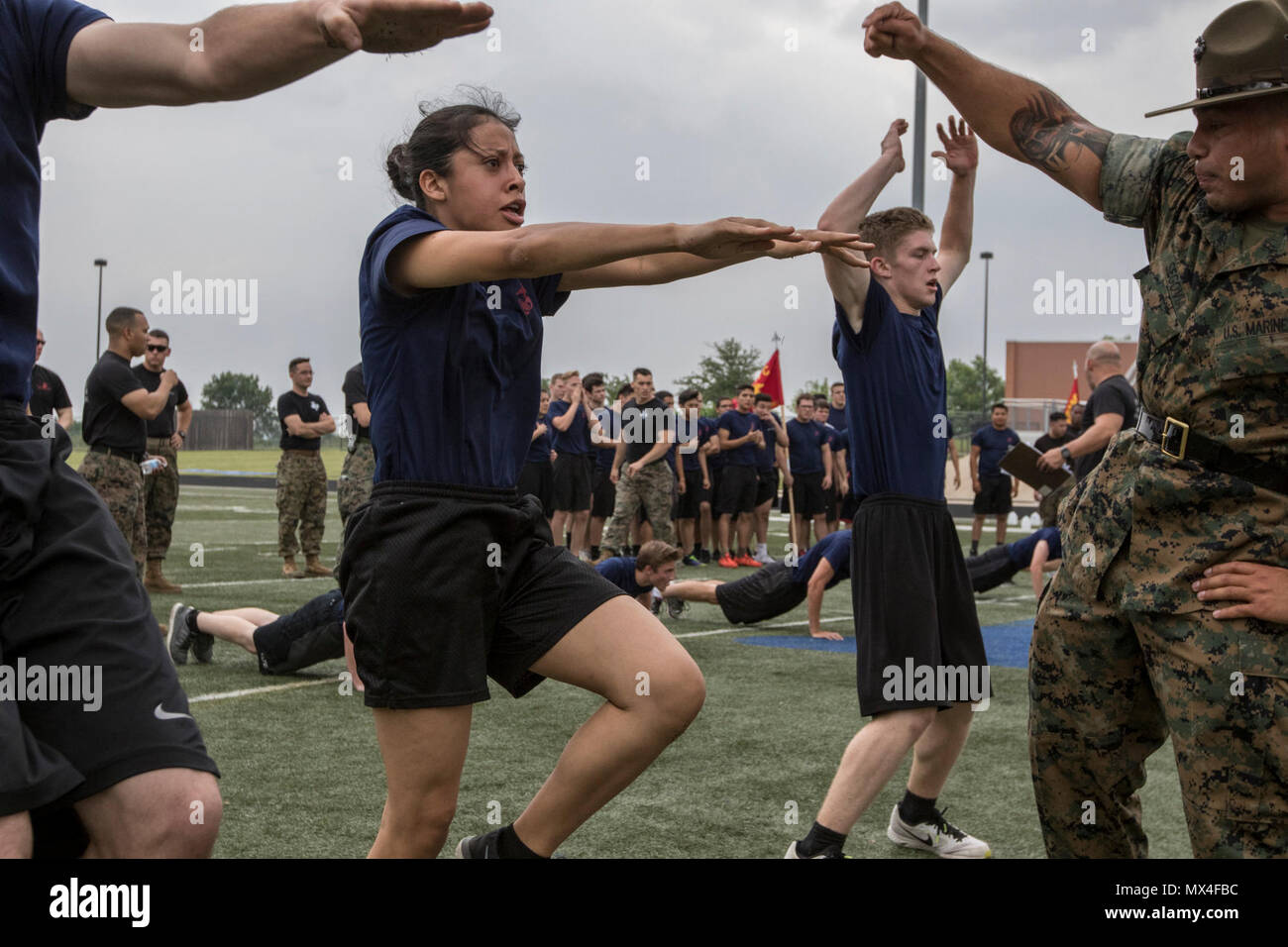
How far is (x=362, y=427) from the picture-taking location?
11.9 metres

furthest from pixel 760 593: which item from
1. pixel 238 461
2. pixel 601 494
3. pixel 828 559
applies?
pixel 238 461

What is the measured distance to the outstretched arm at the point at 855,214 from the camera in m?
4.27

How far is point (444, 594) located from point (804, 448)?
49.4ft

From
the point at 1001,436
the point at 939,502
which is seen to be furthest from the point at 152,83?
the point at 1001,436

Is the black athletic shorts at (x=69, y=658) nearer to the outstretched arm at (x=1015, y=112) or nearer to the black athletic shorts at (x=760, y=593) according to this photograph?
the outstretched arm at (x=1015, y=112)

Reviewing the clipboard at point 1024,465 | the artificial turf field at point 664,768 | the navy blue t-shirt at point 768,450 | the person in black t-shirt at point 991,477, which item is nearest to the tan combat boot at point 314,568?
the artificial turf field at point 664,768

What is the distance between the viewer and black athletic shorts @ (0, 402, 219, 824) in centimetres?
216

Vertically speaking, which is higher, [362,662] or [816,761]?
[362,662]

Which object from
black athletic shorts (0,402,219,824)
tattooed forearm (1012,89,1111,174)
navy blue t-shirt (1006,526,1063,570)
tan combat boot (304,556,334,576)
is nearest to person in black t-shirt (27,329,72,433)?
tan combat boot (304,556,334,576)

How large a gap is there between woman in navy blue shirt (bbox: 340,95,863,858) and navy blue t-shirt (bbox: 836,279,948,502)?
4.35ft

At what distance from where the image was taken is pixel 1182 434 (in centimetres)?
281

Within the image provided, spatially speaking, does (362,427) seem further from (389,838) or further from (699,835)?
(389,838)

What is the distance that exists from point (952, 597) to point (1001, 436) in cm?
1545

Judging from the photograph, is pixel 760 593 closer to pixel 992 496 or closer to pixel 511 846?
pixel 511 846
